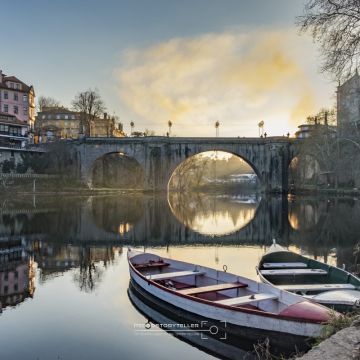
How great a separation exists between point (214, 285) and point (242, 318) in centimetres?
252

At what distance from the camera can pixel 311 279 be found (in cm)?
1510

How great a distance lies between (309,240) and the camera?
2747cm

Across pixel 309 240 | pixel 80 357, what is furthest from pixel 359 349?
pixel 309 240

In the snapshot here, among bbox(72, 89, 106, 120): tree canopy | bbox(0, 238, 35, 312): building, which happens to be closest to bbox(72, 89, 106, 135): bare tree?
bbox(72, 89, 106, 120): tree canopy

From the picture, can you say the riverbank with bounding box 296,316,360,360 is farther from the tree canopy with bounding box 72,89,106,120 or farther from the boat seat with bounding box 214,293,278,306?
the tree canopy with bounding box 72,89,106,120

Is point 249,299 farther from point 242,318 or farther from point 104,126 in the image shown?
point 104,126

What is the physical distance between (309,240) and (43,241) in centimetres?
1634

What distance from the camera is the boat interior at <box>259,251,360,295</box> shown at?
1277 cm

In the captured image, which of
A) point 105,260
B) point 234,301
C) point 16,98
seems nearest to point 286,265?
point 234,301

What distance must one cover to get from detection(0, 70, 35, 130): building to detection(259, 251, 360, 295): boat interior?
82.0 metres

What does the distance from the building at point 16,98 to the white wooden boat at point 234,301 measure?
8278 centimetres

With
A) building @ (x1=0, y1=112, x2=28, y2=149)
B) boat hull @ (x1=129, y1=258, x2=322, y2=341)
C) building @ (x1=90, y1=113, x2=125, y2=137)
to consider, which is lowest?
boat hull @ (x1=129, y1=258, x2=322, y2=341)

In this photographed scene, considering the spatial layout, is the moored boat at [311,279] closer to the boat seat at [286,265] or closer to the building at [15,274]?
the boat seat at [286,265]

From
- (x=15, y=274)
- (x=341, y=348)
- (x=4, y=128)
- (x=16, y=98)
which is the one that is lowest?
(x=15, y=274)
